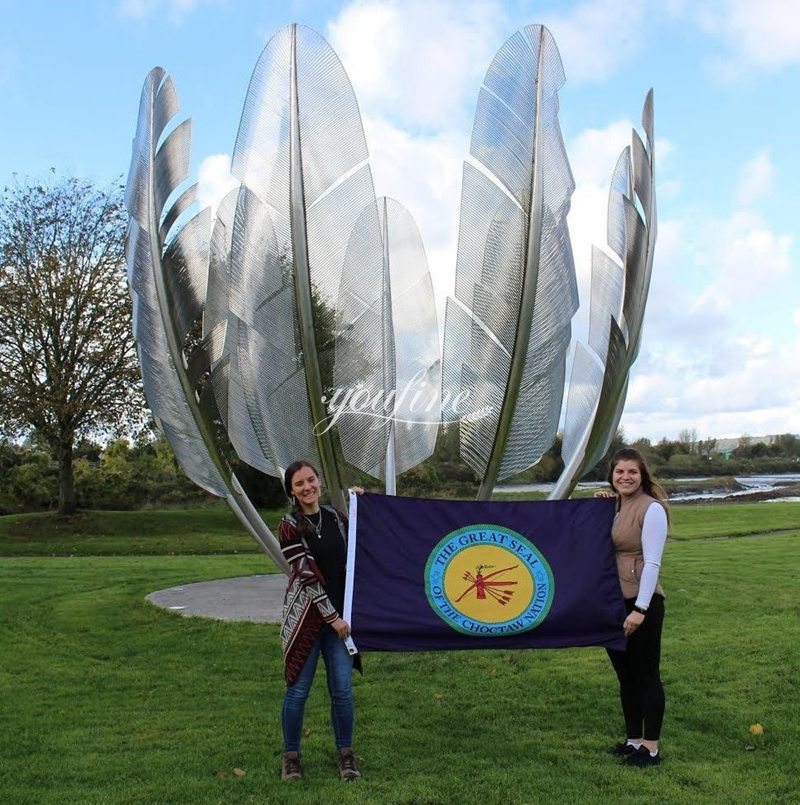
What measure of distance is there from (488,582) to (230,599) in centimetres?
607

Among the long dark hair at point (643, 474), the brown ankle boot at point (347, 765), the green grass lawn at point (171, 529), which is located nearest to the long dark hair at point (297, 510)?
the brown ankle boot at point (347, 765)

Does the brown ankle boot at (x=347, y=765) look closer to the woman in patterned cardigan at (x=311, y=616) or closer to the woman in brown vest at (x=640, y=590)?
the woman in patterned cardigan at (x=311, y=616)

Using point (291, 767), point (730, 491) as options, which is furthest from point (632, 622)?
point (730, 491)

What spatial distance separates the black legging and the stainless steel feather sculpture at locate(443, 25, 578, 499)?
6.91 ft

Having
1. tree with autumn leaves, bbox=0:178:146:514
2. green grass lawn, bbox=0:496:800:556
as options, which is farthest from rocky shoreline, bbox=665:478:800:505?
tree with autumn leaves, bbox=0:178:146:514

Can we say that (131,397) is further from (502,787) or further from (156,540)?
(502,787)

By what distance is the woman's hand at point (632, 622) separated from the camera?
13.0ft

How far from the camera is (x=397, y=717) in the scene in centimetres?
518

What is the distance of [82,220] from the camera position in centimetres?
2391

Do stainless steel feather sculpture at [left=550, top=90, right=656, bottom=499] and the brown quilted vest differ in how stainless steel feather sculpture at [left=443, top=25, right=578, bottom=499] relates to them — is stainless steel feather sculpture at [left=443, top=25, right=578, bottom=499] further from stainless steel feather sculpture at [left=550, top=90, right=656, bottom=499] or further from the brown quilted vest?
the brown quilted vest

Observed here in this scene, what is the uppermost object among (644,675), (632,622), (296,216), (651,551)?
(296,216)

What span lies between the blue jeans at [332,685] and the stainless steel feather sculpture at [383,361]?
7.34 feet

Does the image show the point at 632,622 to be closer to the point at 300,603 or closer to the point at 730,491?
the point at 300,603

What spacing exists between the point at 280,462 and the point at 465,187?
248 cm
